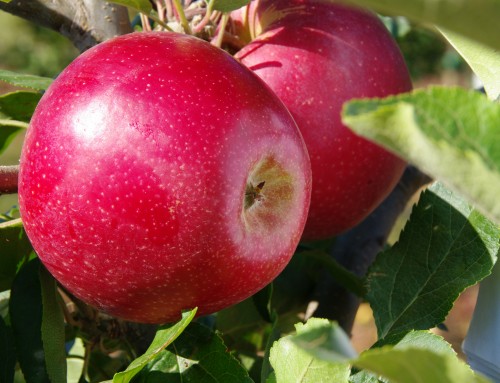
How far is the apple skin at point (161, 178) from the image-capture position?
0.52 metres

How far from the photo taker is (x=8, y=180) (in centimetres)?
66

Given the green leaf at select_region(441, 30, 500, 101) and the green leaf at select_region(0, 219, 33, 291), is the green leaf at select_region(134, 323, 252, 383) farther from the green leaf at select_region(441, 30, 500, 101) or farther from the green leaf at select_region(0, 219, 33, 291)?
the green leaf at select_region(441, 30, 500, 101)

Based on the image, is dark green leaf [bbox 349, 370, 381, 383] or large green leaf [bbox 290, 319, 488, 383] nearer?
large green leaf [bbox 290, 319, 488, 383]

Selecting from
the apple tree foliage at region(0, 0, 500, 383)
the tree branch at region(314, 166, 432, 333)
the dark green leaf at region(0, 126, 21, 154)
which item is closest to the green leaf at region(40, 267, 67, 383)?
the apple tree foliage at region(0, 0, 500, 383)

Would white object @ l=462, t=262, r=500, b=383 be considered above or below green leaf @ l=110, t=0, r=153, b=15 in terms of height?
below

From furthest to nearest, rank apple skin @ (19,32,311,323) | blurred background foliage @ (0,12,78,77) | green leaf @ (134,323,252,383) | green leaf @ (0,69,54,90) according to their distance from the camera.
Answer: blurred background foliage @ (0,12,78,77), green leaf @ (0,69,54,90), green leaf @ (134,323,252,383), apple skin @ (19,32,311,323)

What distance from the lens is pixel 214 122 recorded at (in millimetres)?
530

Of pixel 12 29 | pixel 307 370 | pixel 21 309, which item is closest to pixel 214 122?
pixel 307 370

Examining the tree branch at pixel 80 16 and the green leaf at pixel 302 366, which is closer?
the green leaf at pixel 302 366

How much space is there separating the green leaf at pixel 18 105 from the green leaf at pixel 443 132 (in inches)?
21.9

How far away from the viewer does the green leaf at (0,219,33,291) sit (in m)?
0.70

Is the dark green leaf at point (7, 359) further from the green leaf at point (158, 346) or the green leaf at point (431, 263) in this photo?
the green leaf at point (431, 263)

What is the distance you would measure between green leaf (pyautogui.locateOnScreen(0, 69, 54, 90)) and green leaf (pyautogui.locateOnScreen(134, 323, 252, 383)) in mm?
284

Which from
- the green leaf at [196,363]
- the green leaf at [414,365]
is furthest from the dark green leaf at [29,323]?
the green leaf at [414,365]
